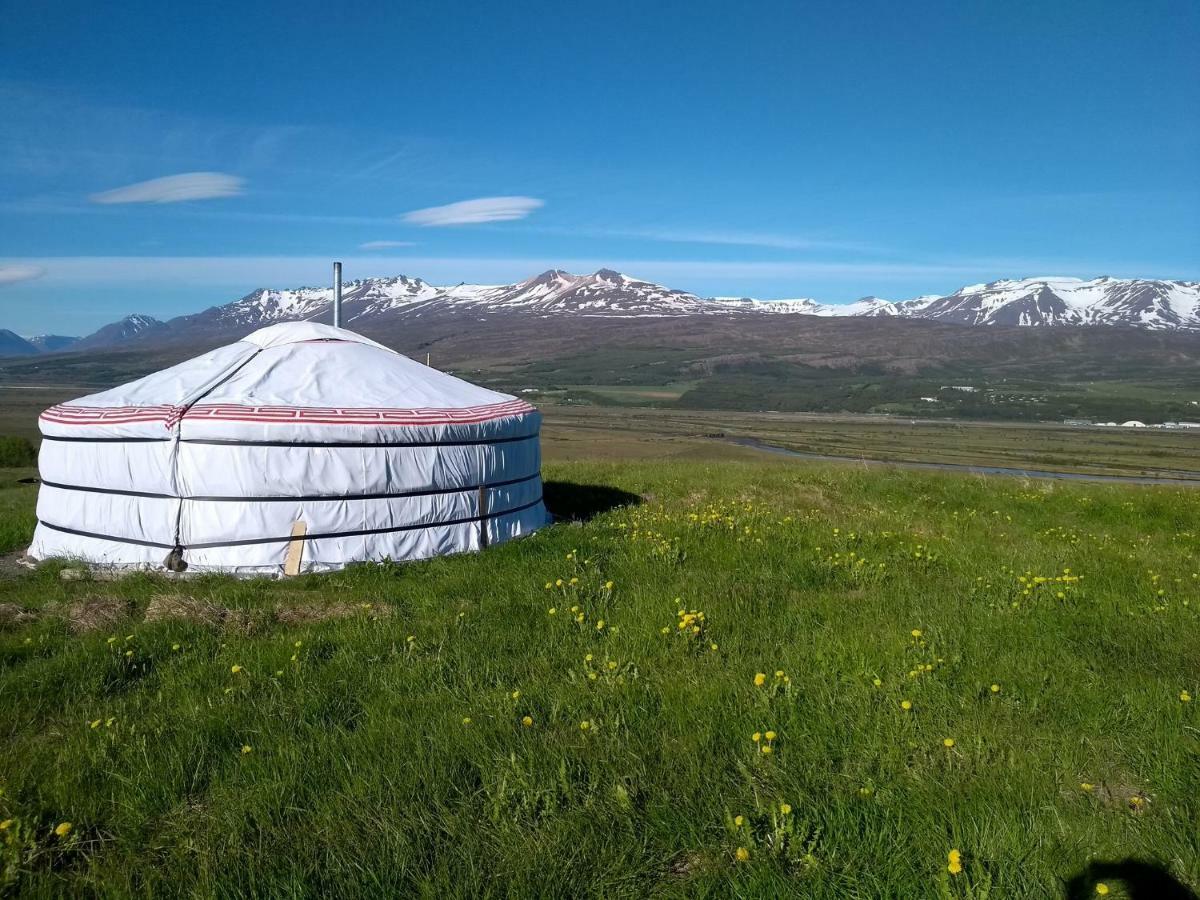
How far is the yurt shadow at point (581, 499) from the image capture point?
1126cm

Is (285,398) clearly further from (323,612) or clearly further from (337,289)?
(337,289)

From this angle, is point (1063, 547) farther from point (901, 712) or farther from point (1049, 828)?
point (1049, 828)

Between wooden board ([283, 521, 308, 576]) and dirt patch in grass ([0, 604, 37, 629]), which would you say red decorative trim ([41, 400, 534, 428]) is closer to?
wooden board ([283, 521, 308, 576])

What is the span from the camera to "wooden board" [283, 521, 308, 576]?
7.69m

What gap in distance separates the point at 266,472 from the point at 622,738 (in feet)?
18.3

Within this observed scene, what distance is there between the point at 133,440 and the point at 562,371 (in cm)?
15141

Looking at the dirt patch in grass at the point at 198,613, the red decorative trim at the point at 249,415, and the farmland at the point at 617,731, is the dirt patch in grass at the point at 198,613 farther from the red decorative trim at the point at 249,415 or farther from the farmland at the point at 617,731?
the red decorative trim at the point at 249,415

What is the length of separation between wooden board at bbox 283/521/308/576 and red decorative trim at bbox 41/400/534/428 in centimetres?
111

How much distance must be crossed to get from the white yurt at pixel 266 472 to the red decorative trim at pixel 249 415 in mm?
17

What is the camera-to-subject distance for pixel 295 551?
7758mm

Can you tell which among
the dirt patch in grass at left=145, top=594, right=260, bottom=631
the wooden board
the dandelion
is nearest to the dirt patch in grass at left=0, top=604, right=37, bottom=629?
the dirt patch in grass at left=145, top=594, right=260, bottom=631

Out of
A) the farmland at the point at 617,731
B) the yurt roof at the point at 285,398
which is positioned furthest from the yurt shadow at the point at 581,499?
the farmland at the point at 617,731

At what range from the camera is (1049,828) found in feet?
9.28

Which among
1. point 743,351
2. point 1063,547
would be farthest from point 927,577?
point 743,351
